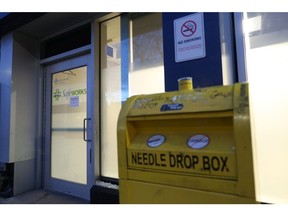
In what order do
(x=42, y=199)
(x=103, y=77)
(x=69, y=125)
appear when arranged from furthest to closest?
(x=69, y=125) < (x=42, y=199) < (x=103, y=77)

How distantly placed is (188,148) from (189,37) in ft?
3.23

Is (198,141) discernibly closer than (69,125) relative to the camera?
Yes

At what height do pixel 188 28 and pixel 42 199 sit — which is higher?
pixel 188 28

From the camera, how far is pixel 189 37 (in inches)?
66.8

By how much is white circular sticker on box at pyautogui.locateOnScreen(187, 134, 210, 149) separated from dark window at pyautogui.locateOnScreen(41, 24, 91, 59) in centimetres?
246

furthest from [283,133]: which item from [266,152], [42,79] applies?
[42,79]

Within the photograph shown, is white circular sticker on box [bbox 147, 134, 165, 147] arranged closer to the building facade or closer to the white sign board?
the building facade

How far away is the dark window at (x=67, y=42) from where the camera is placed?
3131 millimetres

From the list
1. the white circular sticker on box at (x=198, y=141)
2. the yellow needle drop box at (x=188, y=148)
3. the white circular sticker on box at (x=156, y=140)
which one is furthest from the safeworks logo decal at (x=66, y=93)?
the white circular sticker on box at (x=198, y=141)

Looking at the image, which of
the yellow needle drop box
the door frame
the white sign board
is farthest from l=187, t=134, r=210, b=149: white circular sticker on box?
the door frame

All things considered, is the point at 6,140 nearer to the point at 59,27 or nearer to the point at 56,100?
the point at 56,100

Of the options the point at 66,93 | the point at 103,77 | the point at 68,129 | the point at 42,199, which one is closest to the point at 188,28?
the point at 103,77

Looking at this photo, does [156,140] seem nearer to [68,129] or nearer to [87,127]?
[87,127]

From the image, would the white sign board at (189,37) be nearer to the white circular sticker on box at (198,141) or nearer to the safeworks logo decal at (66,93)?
the white circular sticker on box at (198,141)
